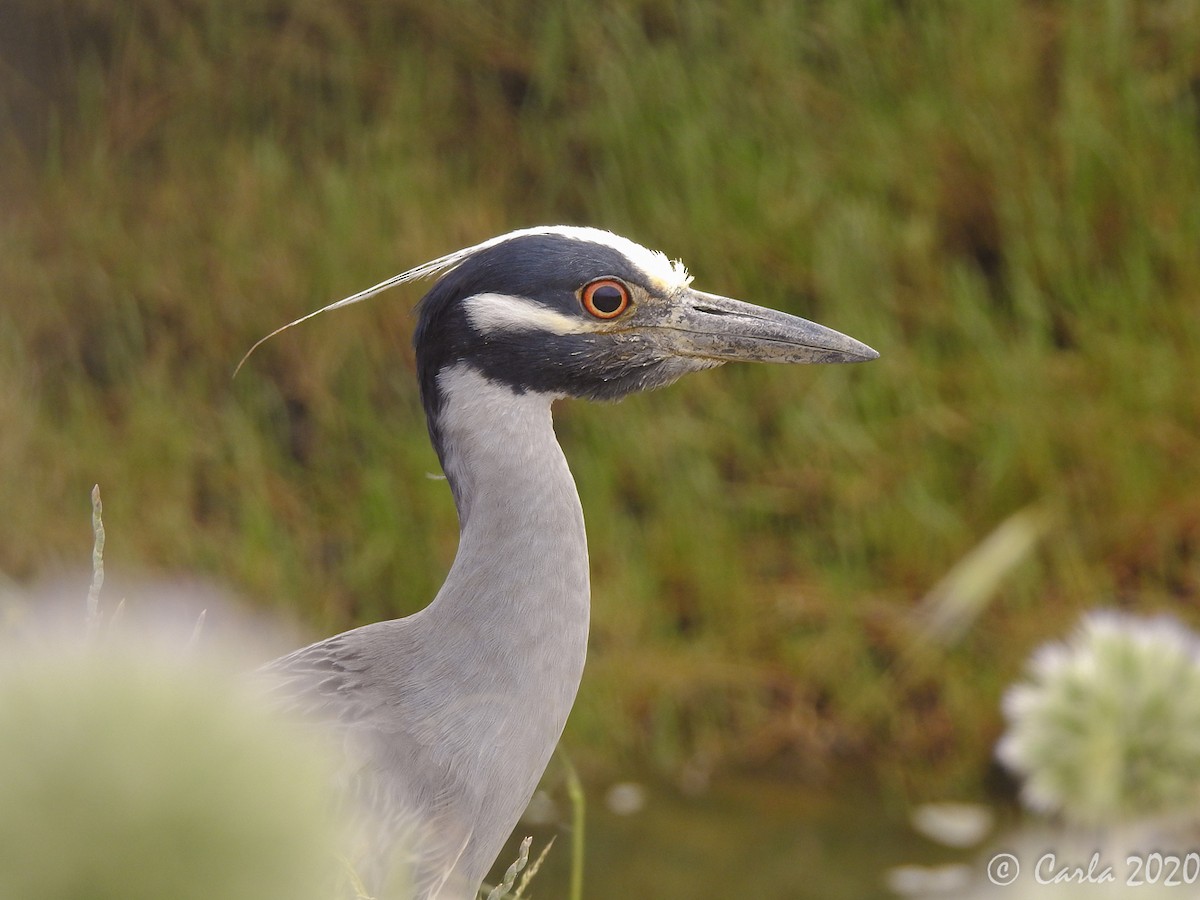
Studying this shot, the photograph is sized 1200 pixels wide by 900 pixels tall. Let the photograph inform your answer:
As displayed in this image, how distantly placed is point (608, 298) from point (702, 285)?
9.19 feet

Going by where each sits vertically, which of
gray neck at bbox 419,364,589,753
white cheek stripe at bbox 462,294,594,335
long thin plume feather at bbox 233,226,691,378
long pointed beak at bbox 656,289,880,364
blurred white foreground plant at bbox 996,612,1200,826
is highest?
long thin plume feather at bbox 233,226,691,378

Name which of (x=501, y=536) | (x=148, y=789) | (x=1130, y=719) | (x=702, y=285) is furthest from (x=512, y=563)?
(x=702, y=285)

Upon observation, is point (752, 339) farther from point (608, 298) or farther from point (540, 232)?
point (540, 232)

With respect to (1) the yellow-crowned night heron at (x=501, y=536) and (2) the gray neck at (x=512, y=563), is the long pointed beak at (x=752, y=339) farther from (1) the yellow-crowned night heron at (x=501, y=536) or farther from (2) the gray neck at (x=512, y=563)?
(2) the gray neck at (x=512, y=563)

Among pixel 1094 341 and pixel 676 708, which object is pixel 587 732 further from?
pixel 1094 341

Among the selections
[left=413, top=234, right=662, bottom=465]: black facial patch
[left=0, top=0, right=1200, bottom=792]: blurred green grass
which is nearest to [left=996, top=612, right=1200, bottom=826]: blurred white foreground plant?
[left=413, top=234, right=662, bottom=465]: black facial patch

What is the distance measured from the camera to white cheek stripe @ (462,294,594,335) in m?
2.24

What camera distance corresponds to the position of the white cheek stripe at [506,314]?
7.36ft

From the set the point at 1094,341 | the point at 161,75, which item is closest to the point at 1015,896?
the point at 1094,341

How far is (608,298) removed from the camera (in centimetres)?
233

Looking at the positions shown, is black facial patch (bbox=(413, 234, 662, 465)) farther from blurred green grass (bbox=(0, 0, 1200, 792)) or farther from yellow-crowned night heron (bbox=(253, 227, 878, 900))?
blurred green grass (bbox=(0, 0, 1200, 792))

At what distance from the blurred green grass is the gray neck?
7.73ft

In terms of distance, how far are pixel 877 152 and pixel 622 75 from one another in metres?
0.97

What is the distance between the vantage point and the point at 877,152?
16.7ft
